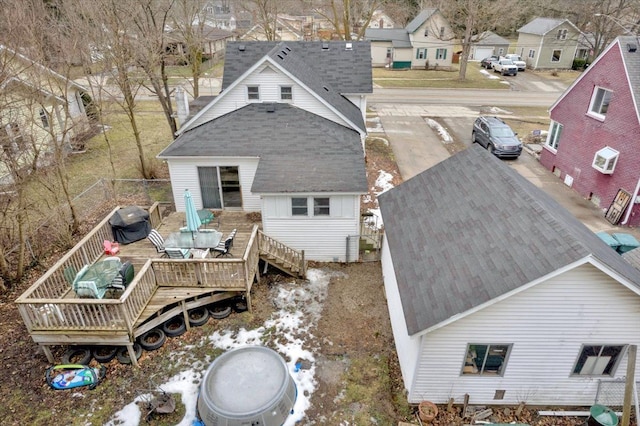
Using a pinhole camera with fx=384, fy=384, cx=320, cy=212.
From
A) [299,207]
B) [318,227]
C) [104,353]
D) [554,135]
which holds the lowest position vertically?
[104,353]

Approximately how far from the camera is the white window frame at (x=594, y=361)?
27.8 feet

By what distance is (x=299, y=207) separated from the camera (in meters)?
13.7

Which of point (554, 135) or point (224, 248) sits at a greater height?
point (554, 135)

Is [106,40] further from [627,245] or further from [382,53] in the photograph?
[382,53]

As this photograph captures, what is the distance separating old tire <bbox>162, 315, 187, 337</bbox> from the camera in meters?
10.9

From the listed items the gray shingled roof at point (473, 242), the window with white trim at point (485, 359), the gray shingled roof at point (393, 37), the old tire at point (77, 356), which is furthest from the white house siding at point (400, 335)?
the gray shingled roof at point (393, 37)

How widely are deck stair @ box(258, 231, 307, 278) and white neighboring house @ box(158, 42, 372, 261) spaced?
501mm

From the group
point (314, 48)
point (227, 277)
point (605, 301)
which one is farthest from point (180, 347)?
point (314, 48)

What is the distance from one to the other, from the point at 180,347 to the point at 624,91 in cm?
1996

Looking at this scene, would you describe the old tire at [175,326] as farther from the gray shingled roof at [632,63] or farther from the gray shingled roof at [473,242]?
the gray shingled roof at [632,63]

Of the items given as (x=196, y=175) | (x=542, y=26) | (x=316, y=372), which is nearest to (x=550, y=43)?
(x=542, y=26)

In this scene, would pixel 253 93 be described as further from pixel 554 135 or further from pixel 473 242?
pixel 554 135

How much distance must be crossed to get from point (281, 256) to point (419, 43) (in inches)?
1802

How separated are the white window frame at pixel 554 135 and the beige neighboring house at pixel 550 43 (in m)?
33.8
